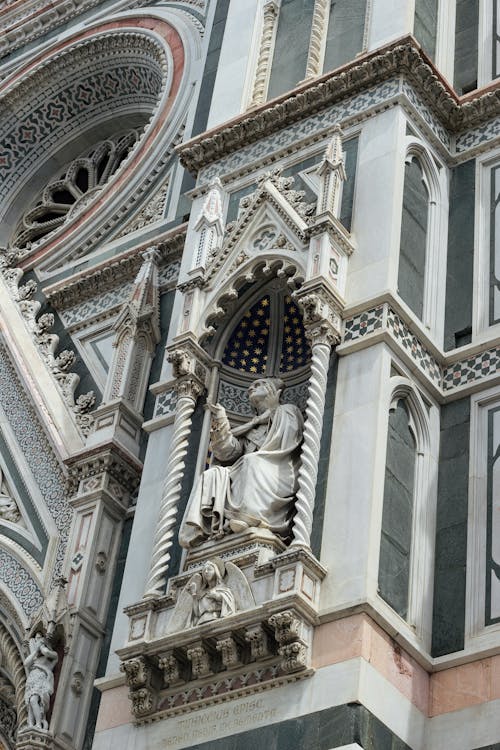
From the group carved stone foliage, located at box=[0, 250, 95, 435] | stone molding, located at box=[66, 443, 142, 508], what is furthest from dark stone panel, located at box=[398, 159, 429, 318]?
carved stone foliage, located at box=[0, 250, 95, 435]

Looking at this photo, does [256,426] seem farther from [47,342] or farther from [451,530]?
[47,342]

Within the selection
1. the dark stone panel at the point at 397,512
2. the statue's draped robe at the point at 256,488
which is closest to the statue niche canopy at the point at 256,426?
the statue's draped robe at the point at 256,488

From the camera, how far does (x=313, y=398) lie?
1264 centimetres

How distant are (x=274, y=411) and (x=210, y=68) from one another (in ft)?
18.8

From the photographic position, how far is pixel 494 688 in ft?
37.1

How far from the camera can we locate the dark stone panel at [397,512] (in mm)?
11773

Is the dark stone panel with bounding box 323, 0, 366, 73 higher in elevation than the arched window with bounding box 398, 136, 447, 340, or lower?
higher

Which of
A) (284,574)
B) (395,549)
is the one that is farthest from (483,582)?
(284,574)

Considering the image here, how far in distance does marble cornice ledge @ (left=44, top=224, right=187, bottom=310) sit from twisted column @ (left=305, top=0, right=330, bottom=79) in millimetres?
1950

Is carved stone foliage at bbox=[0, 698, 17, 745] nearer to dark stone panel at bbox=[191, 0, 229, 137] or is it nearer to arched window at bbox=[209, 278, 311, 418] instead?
arched window at bbox=[209, 278, 311, 418]

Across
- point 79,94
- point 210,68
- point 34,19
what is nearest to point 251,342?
point 210,68

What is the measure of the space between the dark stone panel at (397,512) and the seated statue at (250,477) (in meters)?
0.73

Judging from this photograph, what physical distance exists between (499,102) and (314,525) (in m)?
4.77

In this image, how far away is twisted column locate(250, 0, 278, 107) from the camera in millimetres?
15945
